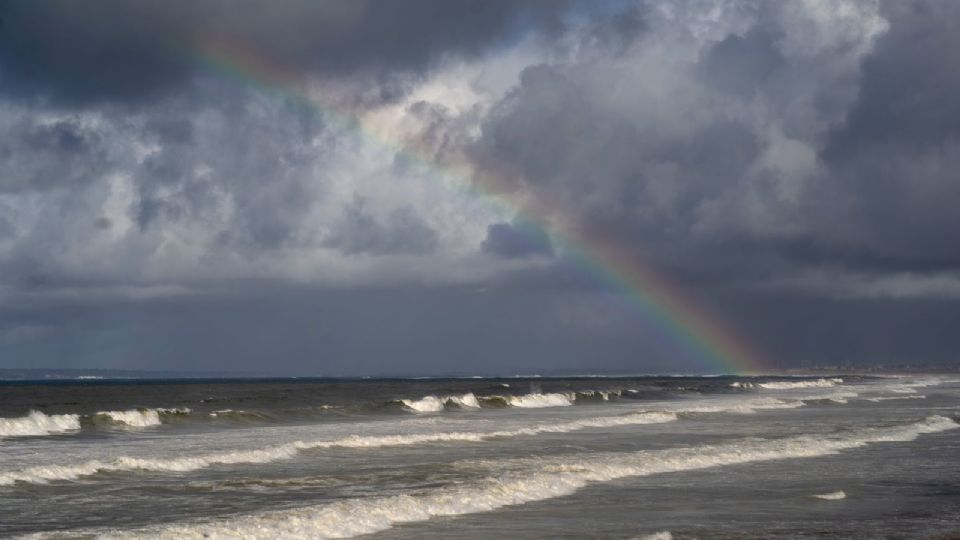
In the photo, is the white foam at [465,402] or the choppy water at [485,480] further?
the white foam at [465,402]

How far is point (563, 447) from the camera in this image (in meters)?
36.5

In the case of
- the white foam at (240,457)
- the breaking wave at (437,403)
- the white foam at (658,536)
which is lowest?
the white foam at (658,536)

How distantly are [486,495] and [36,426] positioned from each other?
33.3m

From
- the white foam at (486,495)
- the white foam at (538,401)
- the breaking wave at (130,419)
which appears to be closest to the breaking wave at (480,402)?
the white foam at (538,401)

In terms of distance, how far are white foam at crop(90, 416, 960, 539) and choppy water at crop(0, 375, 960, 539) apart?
63 mm

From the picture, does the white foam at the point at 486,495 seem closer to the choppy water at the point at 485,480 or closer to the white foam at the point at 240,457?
the choppy water at the point at 485,480

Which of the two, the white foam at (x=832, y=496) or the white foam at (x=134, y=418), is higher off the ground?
the white foam at (x=134, y=418)

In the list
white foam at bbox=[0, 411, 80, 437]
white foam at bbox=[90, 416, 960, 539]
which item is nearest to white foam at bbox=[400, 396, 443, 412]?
white foam at bbox=[0, 411, 80, 437]

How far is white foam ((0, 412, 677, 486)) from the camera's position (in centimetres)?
2730

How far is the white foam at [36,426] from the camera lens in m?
47.3

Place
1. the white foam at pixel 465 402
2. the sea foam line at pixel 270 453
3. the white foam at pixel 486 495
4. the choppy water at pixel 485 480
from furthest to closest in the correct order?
the white foam at pixel 465 402 → the sea foam line at pixel 270 453 → the choppy water at pixel 485 480 → the white foam at pixel 486 495

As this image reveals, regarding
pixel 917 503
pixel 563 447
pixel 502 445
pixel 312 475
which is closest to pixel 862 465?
pixel 917 503

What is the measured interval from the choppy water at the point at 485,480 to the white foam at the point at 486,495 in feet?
0.21

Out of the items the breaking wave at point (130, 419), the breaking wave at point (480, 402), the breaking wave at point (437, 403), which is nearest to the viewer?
the breaking wave at point (130, 419)
